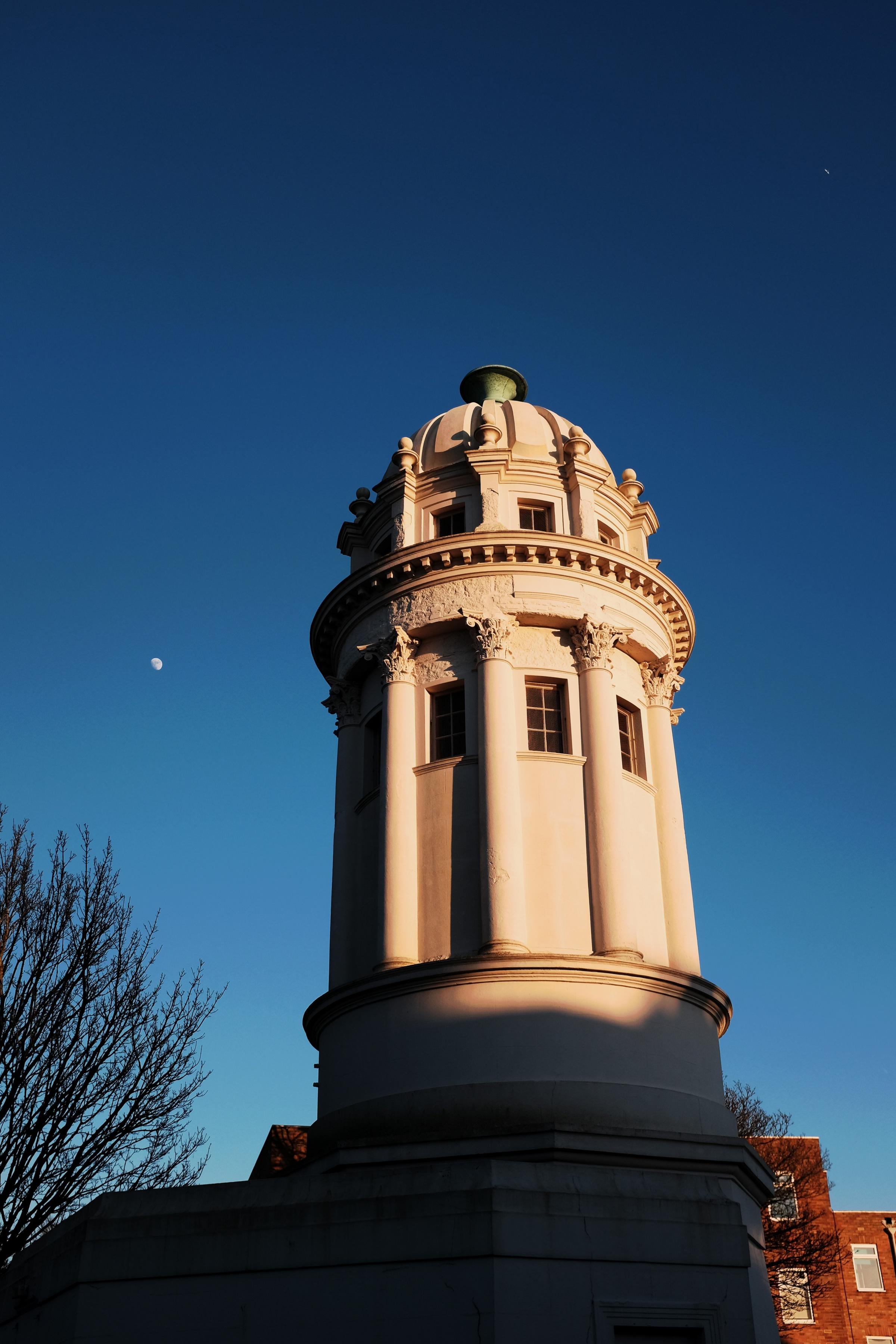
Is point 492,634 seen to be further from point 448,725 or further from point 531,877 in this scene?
point 531,877

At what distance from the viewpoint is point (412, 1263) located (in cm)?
1599

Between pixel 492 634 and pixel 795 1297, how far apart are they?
37159 millimetres

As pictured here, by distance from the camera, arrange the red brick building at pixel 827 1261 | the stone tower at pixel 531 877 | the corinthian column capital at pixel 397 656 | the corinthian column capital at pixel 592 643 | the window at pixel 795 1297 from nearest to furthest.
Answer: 1. the stone tower at pixel 531 877
2. the corinthian column capital at pixel 592 643
3. the corinthian column capital at pixel 397 656
4. the window at pixel 795 1297
5. the red brick building at pixel 827 1261

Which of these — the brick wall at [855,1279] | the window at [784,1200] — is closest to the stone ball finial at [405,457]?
the window at [784,1200]

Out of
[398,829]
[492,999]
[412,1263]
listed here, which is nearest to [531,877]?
[492,999]

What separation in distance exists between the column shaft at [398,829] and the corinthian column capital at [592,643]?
378cm

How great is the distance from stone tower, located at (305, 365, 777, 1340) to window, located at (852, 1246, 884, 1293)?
115ft

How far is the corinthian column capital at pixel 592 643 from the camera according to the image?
87.2 ft

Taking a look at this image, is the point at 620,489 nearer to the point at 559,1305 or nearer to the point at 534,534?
the point at 534,534

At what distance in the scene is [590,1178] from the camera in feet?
55.7

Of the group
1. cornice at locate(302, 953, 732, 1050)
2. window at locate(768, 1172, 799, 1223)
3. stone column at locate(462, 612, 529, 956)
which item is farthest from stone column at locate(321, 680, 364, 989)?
window at locate(768, 1172, 799, 1223)

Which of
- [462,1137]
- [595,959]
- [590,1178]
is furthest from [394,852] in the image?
[590,1178]

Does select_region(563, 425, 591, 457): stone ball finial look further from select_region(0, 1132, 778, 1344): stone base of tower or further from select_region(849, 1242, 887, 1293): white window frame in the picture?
select_region(849, 1242, 887, 1293): white window frame

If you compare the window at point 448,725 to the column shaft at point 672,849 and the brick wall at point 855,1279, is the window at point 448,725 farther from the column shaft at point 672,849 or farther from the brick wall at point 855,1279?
the brick wall at point 855,1279
